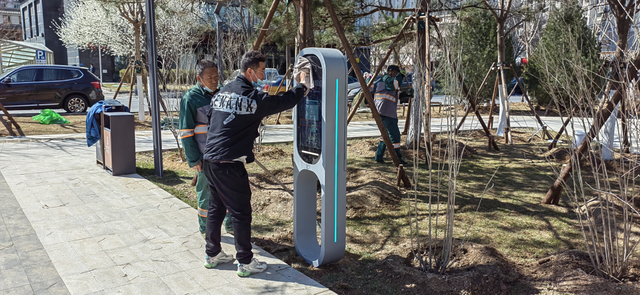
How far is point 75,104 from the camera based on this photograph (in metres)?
15.4

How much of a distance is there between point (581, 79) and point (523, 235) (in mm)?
2082

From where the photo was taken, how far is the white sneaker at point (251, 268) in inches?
147

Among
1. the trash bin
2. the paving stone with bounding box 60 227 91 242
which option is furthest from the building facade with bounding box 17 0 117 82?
the paving stone with bounding box 60 227 91 242

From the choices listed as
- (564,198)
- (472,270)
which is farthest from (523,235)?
(564,198)

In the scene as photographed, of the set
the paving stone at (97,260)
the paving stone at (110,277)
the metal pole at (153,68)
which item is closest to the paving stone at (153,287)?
the paving stone at (110,277)

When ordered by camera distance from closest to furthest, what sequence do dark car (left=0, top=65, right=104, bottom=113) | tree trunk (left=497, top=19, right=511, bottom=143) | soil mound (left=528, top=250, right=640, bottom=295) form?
1. soil mound (left=528, top=250, right=640, bottom=295)
2. tree trunk (left=497, top=19, right=511, bottom=143)
3. dark car (left=0, top=65, right=104, bottom=113)

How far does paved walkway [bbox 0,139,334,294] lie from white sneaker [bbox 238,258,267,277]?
0.04 metres

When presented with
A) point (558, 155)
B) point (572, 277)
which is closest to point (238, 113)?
point (572, 277)

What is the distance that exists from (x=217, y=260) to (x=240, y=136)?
1.08 metres

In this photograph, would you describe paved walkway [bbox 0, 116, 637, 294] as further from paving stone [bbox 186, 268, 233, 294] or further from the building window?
the building window

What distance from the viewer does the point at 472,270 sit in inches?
147

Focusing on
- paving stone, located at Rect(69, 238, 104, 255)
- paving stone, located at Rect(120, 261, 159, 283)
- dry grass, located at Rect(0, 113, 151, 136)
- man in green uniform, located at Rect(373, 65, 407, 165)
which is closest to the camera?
paving stone, located at Rect(120, 261, 159, 283)

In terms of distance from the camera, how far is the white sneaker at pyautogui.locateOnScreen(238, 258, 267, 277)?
3.73 m

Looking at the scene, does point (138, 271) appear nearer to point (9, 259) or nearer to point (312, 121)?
point (9, 259)
